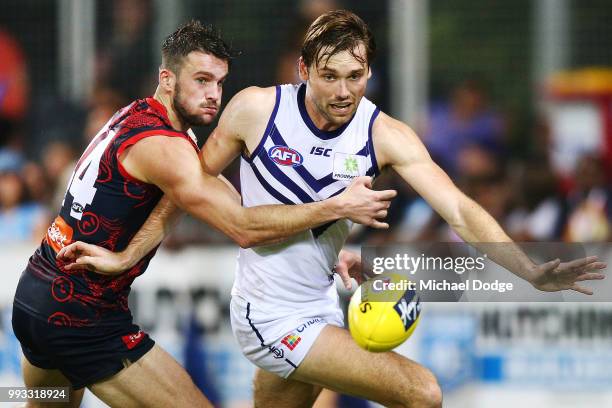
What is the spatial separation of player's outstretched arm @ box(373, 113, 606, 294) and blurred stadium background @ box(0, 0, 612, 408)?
3457 mm

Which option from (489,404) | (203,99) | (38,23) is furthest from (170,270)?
(38,23)

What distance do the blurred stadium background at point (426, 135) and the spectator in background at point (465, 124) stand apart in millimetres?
19

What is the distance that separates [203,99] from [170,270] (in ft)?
11.5

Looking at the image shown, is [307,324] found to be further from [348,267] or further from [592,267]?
[592,267]

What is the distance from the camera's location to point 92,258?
20.4ft

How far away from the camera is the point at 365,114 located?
6371 millimetres

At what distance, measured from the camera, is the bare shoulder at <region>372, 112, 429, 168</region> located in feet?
20.4

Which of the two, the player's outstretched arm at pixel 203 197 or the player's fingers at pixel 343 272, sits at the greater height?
the player's outstretched arm at pixel 203 197

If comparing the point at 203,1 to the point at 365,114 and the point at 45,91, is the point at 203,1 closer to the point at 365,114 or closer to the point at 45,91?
the point at 45,91

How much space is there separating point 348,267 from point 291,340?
0.73 m

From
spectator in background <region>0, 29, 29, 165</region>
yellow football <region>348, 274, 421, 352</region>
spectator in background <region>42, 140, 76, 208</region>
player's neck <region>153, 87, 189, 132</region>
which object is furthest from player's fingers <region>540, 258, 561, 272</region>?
spectator in background <region>0, 29, 29, 165</region>

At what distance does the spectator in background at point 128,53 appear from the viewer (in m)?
12.4

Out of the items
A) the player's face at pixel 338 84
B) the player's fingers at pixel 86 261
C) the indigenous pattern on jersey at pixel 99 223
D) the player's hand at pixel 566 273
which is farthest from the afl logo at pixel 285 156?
the player's hand at pixel 566 273

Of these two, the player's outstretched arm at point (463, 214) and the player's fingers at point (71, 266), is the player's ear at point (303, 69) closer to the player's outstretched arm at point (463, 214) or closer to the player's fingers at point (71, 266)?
the player's outstretched arm at point (463, 214)
